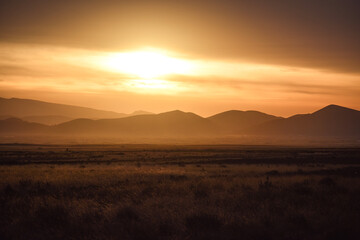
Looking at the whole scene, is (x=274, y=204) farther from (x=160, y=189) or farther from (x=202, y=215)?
(x=160, y=189)

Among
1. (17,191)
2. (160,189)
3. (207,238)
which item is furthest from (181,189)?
(17,191)

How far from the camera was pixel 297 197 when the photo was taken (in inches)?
498

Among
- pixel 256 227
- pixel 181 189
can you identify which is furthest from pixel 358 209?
pixel 181 189

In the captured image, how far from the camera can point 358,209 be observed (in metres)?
10.7

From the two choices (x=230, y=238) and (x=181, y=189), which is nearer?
(x=230, y=238)

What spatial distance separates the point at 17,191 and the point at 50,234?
760cm

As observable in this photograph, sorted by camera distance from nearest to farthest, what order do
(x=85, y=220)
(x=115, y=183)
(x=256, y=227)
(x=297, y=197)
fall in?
(x=256, y=227) → (x=85, y=220) → (x=297, y=197) → (x=115, y=183)

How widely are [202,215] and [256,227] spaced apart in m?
1.67

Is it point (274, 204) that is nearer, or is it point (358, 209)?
point (358, 209)

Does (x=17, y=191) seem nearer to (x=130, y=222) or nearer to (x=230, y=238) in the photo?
(x=130, y=222)

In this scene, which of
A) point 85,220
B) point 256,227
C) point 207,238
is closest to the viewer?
point 207,238

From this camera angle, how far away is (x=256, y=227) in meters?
8.73

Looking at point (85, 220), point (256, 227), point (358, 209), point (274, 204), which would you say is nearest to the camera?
point (256, 227)

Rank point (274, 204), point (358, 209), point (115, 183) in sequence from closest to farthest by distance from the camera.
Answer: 1. point (358, 209)
2. point (274, 204)
3. point (115, 183)
